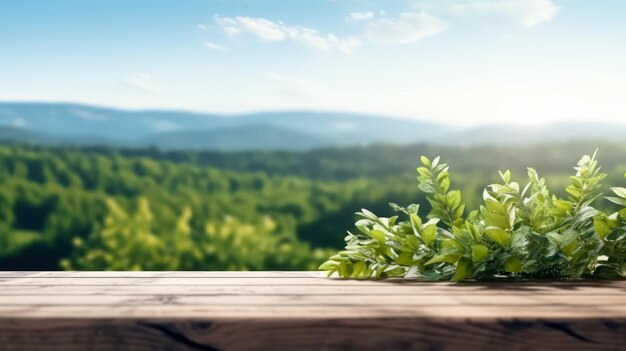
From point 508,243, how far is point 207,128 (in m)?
5.58

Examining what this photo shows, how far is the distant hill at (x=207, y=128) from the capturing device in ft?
23.1

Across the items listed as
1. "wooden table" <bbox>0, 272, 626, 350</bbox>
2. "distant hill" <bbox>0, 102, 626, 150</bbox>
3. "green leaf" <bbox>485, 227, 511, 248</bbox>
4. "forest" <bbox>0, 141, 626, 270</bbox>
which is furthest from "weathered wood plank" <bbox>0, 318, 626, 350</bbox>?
"distant hill" <bbox>0, 102, 626, 150</bbox>

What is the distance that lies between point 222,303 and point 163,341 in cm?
18

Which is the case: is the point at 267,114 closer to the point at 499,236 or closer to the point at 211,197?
the point at 211,197

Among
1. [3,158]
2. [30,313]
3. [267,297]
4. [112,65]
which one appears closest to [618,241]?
[267,297]

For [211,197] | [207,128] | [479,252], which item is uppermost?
[479,252]

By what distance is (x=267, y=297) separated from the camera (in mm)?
1426

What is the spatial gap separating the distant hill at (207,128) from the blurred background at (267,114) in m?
0.02

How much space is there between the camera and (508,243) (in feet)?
6.01

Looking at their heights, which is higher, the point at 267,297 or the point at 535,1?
the point at 535,1

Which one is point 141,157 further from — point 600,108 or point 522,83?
point 600,108

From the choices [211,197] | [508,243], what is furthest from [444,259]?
[211,197]

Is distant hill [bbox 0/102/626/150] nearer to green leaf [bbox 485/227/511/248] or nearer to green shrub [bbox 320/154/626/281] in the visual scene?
green shrub [bbox 320/154/626/281]

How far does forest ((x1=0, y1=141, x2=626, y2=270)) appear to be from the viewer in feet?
16.9
